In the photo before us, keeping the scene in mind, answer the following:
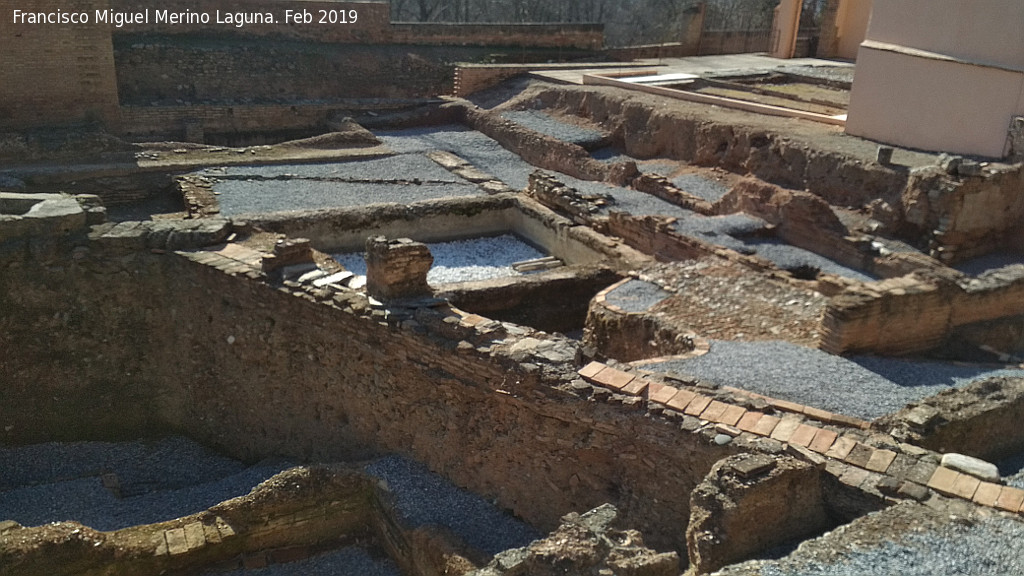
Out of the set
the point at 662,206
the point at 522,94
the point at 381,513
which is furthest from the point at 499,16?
the point at 381,513

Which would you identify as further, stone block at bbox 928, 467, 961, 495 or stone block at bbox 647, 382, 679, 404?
stone block at bbox 647, 382, 679, 404

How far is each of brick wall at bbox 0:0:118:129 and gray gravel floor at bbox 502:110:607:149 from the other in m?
7.24

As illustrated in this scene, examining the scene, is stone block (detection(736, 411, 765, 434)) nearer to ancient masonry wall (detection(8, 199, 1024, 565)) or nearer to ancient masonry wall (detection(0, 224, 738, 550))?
ancient masonry wall (detection(8, 199, 1024, 565))

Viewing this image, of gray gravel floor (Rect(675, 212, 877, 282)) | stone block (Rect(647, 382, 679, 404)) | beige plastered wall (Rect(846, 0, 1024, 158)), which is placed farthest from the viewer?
beige plastered wall (Rect(846, 0, 1024, 158))

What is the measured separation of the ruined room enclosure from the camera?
568 centimetres

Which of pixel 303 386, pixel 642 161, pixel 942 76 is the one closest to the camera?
pixel 303 386

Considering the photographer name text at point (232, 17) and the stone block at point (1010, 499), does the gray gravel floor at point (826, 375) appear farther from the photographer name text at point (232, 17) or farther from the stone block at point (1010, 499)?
the photographer name text at point (232, 17)

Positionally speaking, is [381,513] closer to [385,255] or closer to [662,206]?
[385,255]

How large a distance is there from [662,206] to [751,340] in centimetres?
442

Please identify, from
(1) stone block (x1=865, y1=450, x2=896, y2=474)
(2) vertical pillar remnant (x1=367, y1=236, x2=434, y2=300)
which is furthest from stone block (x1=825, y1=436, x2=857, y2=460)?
(2) vertical pillar remnant (x1=367, y1=236, x2=434, y2=300)

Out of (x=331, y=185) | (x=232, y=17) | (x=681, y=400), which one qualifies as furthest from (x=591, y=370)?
(x=232, y=17)

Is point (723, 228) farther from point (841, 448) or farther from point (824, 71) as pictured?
point (824, 71)

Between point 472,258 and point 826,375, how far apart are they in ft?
19.5

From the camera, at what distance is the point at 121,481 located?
8727 millimetres
